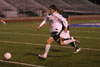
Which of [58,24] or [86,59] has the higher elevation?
[58,24]

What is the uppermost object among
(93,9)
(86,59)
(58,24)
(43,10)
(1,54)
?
(58,24)

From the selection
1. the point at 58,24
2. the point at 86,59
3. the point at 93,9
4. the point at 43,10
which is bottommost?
the point at 93,9

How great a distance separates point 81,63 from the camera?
9.43 metres

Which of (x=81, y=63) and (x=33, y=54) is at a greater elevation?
(x=81, y=63)

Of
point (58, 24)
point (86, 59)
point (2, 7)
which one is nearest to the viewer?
point (86, 59)

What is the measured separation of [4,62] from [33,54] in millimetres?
1996

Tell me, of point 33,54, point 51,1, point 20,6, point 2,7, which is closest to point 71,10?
point 51,1

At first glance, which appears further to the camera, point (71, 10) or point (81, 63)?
point (71, 10)

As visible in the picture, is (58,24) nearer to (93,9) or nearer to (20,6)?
(20,6)

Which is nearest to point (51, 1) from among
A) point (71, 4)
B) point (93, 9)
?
point (71, 4)

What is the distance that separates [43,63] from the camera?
955 centimetres

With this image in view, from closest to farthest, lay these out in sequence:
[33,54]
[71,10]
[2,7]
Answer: [33,54] < [2,7] < [71,10]

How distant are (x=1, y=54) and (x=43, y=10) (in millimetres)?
39146

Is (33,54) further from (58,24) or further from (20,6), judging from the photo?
(20,6)
